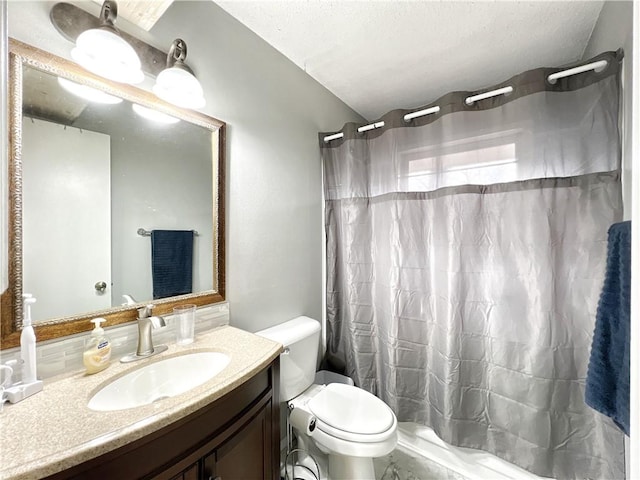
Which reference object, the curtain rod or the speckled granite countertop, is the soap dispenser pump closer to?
the speckled granite countertop

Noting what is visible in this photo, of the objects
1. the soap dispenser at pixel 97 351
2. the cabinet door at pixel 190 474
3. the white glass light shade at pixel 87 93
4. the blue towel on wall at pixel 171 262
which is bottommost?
the cabinet door at pixel 190 474

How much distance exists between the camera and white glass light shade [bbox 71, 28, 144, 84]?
0.81 m

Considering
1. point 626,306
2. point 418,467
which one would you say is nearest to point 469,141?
point 626,306

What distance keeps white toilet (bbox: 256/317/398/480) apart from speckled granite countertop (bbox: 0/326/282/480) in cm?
55

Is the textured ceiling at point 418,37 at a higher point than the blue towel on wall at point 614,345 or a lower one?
higher

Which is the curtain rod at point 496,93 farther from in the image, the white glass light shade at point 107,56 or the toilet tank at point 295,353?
the toilet tank at point 295,353

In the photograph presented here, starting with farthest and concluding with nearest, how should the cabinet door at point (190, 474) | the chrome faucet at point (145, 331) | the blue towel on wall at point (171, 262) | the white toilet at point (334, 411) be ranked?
1. the white toilet at point (334, 411)
2. the blue towel on wall at point (171, 262)
3. the chrome faucet at point (145, 331)
4. the cabinet door at point (190, 474)

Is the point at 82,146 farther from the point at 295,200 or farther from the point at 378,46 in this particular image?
the point at 378,46

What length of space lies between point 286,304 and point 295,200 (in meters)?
0.66

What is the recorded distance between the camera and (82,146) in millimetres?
870

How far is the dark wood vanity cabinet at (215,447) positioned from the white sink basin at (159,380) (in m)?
0.14

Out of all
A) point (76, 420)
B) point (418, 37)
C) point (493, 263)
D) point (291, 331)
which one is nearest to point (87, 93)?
point (76, 420)

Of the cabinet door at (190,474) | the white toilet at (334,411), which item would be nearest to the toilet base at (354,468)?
the white toilet at (334,411)

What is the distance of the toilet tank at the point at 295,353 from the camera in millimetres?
1352
